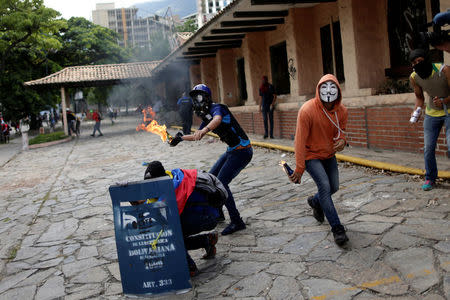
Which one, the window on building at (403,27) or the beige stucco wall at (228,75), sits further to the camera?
the beige stucco wall at (228,75)

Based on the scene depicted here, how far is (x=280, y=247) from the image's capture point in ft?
14.3

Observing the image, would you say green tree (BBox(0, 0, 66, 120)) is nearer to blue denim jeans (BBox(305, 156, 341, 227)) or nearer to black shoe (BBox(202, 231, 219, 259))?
black shoe (BBox(202, 231, 219, 259))

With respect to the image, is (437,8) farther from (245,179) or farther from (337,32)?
(245,179)

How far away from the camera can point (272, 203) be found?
6.09 m

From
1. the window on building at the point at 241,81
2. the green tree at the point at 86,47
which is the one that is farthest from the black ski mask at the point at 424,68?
the green tree at the point at 86,47

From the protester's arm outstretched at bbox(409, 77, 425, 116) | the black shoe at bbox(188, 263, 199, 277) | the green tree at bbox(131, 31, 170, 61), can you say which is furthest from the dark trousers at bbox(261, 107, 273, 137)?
the green tree at bbox(131, 31, 170, 61)

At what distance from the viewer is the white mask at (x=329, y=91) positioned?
4133mm

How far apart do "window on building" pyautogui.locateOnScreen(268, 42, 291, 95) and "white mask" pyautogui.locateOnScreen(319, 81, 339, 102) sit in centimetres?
1017

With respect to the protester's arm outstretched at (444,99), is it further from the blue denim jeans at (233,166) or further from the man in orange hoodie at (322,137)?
the blue denim jeans at (233,166)

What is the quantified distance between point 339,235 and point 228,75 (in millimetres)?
15330

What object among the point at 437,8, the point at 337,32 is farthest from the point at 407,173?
the point at 337,32

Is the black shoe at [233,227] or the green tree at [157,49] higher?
the green tree at [157,49]

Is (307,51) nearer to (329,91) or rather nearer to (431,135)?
(431,135)

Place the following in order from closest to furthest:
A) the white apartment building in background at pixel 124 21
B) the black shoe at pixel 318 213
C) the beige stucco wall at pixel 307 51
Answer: the black shoe at pixel 318 213 < the beige stucco wall at pixel 307 51 < the white apartment building in background at pixel 124 21
